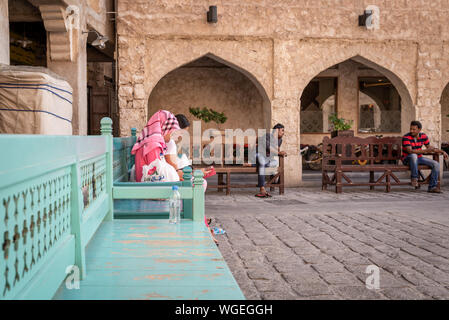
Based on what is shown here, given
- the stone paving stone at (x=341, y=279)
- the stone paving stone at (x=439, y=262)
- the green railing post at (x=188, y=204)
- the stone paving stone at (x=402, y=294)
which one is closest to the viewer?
the stone paving stone at (x=402, y=294)

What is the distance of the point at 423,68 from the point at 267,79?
11.6 ft

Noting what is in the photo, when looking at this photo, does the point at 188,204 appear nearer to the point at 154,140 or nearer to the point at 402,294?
the point at 154,140

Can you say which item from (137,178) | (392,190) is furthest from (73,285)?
(392,190)

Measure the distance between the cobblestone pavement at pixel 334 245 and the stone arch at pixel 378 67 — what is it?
11.1ft

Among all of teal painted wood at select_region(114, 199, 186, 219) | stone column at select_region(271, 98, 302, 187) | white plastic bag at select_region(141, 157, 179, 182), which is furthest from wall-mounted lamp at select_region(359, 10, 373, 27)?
teal painted wood at select_region(114, 199, 186, 219)

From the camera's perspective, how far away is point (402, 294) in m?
2.95

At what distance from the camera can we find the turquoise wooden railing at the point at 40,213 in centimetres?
122

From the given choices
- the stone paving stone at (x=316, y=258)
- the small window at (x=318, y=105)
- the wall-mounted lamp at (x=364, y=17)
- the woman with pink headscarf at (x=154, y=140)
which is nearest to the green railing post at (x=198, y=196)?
the stone paving stone at (x=316, y=258)

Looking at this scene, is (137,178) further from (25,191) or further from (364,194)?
(364,194)

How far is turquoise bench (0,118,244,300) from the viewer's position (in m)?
1.28

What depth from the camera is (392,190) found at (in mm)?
9148

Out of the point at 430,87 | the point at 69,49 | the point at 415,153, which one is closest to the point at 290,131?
the point at 415,153

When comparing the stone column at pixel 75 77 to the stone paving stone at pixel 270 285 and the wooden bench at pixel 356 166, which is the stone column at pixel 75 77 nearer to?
the wooden bench at pixel 356 166

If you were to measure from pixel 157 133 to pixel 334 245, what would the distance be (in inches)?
80.3
